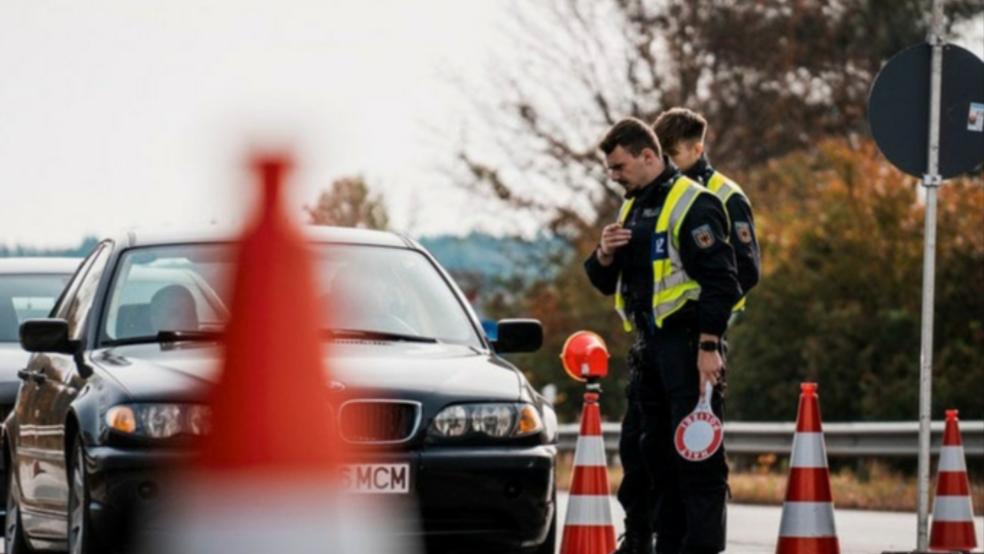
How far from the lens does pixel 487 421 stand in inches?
385

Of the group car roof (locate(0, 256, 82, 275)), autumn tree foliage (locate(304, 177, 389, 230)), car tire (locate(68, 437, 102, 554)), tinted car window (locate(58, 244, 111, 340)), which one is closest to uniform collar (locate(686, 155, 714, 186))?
tinted car window (locate(58, 244, 111, 340))

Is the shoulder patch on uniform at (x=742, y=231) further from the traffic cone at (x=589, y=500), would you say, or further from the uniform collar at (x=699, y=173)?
the traffic cone at (x=589, y=500)

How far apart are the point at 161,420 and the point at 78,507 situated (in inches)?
29.2

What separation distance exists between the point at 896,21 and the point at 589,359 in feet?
139

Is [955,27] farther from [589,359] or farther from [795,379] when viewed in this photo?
[589,359]

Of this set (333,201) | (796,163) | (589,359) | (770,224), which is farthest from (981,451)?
(333,201)

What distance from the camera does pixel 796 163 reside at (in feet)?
146

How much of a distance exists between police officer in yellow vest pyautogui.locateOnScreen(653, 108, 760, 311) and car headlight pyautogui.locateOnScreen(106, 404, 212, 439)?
3.02m

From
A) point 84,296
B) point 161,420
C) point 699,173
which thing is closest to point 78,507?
point 161,420

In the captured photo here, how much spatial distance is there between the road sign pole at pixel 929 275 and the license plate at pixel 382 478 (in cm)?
309

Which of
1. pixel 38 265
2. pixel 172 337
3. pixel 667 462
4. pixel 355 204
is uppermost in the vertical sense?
pixel 355 204

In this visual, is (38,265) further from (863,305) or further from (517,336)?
(863,305)

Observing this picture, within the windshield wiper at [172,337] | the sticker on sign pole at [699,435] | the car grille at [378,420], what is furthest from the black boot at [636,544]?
the windshield wiper at [172,337]

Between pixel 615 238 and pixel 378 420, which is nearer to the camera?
pixel 378 420
